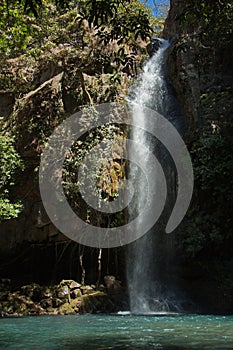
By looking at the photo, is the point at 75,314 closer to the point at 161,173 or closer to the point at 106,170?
the point at 106,170

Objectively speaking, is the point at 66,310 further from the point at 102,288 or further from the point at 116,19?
the point at 116,19

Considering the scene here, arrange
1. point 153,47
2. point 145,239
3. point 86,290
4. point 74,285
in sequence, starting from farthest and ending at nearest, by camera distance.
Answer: point 153,47 → point 145,239 → point 74,285 → point 86,290

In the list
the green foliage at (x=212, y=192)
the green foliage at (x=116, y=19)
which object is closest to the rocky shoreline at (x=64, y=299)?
the green foliage at (x=212, y=192)

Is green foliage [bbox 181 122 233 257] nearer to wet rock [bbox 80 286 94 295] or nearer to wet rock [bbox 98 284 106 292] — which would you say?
wet rock [bbox 98 284 106 292]

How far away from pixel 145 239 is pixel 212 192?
8.52ft

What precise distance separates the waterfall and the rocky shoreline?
606 mm

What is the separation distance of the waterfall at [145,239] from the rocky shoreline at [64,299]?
1.99 feet

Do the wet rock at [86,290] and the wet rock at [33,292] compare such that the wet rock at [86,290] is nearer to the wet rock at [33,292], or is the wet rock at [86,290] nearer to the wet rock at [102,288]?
the wet rock at [102,288]

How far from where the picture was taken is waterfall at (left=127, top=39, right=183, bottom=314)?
12664 mm

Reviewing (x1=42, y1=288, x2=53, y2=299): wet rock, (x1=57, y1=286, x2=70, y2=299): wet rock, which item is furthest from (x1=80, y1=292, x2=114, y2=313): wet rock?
(x1=42, y1=288, x2=53, y2=299): wet rock

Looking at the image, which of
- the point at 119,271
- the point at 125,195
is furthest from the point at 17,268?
the point at 125,195

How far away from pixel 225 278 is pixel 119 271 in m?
3.30

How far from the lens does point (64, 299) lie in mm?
12250

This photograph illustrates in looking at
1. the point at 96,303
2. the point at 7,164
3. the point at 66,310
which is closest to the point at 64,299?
the point at 66,310
